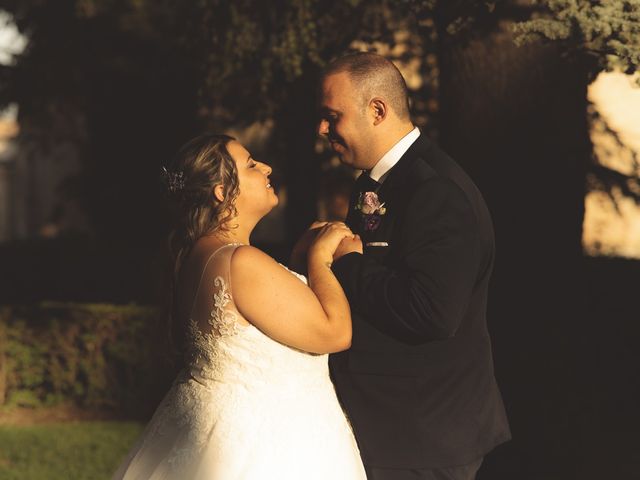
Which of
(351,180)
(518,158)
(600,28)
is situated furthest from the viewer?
(351,180)

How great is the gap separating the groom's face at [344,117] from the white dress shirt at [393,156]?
6 centimetres

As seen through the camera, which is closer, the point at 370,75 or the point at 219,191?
the point at 370,75

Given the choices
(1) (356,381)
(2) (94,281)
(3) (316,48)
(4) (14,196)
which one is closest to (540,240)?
(3) (316,48)

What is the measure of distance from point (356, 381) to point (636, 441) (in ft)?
18.3

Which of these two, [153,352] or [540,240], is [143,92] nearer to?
[153,352]

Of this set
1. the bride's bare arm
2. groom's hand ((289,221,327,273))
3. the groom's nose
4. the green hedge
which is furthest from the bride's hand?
the green hedge

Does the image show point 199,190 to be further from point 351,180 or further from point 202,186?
point 351,180

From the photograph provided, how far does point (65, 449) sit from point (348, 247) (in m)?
5.88

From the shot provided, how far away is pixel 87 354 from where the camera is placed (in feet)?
34.4

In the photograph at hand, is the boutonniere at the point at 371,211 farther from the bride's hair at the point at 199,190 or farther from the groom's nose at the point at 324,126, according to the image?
the bride's hair at the point at 199,190

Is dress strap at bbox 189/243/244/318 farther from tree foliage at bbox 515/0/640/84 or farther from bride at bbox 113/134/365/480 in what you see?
tree foliage at bbox 515/0/640/84

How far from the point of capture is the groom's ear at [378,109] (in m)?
4.06

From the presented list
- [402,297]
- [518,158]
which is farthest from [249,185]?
[518,158]

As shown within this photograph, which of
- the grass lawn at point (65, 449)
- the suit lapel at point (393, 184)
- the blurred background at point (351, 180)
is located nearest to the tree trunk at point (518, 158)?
the blurred background at point (351, 180)
